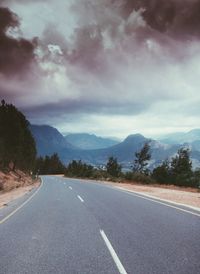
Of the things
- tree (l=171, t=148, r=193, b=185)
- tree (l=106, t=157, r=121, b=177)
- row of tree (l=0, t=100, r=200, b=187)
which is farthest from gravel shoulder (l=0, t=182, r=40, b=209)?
tree (l=106, t=157, r=121, b=177)

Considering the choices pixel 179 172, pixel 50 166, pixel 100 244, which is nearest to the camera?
pixel 100 244

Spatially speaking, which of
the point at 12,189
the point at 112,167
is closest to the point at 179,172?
the point at 112,167

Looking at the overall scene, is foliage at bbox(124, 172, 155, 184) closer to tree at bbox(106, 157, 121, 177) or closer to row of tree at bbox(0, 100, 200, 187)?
row of tree at bbox(0, 100, 200, 187)

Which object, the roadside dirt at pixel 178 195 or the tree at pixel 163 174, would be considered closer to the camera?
the roadside dirt at pixel 178 195

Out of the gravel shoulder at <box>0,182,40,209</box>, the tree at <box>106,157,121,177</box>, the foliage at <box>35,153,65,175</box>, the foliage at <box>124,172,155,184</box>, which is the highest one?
the foliage at <box>35,153,65,175</box>

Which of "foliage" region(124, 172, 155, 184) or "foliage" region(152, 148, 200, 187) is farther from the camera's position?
"foliage" region(152, 148, 200, 187)

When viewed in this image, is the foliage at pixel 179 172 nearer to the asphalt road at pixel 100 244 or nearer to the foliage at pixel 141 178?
the foliage at pixel 141 178

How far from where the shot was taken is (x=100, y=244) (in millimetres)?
7992

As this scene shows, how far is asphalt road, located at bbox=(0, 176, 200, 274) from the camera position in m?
6.09

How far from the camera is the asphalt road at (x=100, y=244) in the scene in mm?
6090

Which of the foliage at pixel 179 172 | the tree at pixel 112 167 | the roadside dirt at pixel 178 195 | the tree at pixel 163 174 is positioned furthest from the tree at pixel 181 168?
the roadside dirt at pixel 178 195

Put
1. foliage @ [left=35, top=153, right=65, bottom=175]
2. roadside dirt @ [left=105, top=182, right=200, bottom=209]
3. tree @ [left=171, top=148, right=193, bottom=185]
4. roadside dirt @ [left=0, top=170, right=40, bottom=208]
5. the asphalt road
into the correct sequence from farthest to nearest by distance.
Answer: foliage @ [left=35, top=153, right=65, bottom=175] < tree @ [left=171, top=148, right=193, bottom=185] < roadside dirt @ [left=0, top=170, right=40, bottom=208] < roadside dirt @ [left=105, top=182, right=200, bottom=209] < the asphalt road

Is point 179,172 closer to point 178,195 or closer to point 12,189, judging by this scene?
point 12,189

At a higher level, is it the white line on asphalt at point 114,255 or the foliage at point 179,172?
the foliage at point 179,172
